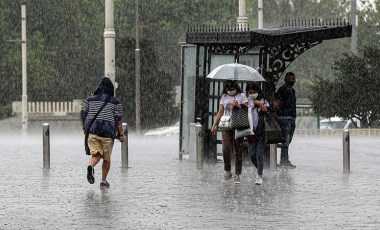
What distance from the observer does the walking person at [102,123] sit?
1934cm

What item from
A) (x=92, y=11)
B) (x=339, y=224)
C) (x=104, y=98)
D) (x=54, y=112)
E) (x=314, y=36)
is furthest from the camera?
(x=92, y=11)

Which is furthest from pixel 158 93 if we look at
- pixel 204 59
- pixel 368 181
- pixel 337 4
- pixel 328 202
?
pixel 337 4

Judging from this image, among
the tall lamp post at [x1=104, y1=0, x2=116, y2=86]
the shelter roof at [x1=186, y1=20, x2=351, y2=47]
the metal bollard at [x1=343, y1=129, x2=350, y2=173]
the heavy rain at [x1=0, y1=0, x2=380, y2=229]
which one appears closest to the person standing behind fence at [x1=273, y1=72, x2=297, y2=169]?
the heavy rain at [x1=0, y1=0, x2=380, y2=229]

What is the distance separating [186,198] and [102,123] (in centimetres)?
251

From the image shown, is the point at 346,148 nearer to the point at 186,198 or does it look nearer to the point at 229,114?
the point at 229,114

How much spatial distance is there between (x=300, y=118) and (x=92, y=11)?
92.9 ft

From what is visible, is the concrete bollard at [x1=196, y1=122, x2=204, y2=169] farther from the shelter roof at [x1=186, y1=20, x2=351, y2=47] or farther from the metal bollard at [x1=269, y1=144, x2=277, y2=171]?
the shelter roof at [x1=186, y1=20, x2=351, y2=47]

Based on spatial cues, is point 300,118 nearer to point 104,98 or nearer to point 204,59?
point 204,59

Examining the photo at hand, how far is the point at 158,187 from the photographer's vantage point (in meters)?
19.5

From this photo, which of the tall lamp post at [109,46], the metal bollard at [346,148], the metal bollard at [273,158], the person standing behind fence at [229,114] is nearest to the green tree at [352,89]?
the tall lamp post at [109,46]

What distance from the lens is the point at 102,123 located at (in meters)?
19.3

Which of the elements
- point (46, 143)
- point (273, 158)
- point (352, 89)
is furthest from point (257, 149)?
point (352, 89)

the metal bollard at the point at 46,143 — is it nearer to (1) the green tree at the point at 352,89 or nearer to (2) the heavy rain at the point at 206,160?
(2) the heavy rain at the point at 206,160

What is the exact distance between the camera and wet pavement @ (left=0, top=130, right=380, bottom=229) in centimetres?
1420
